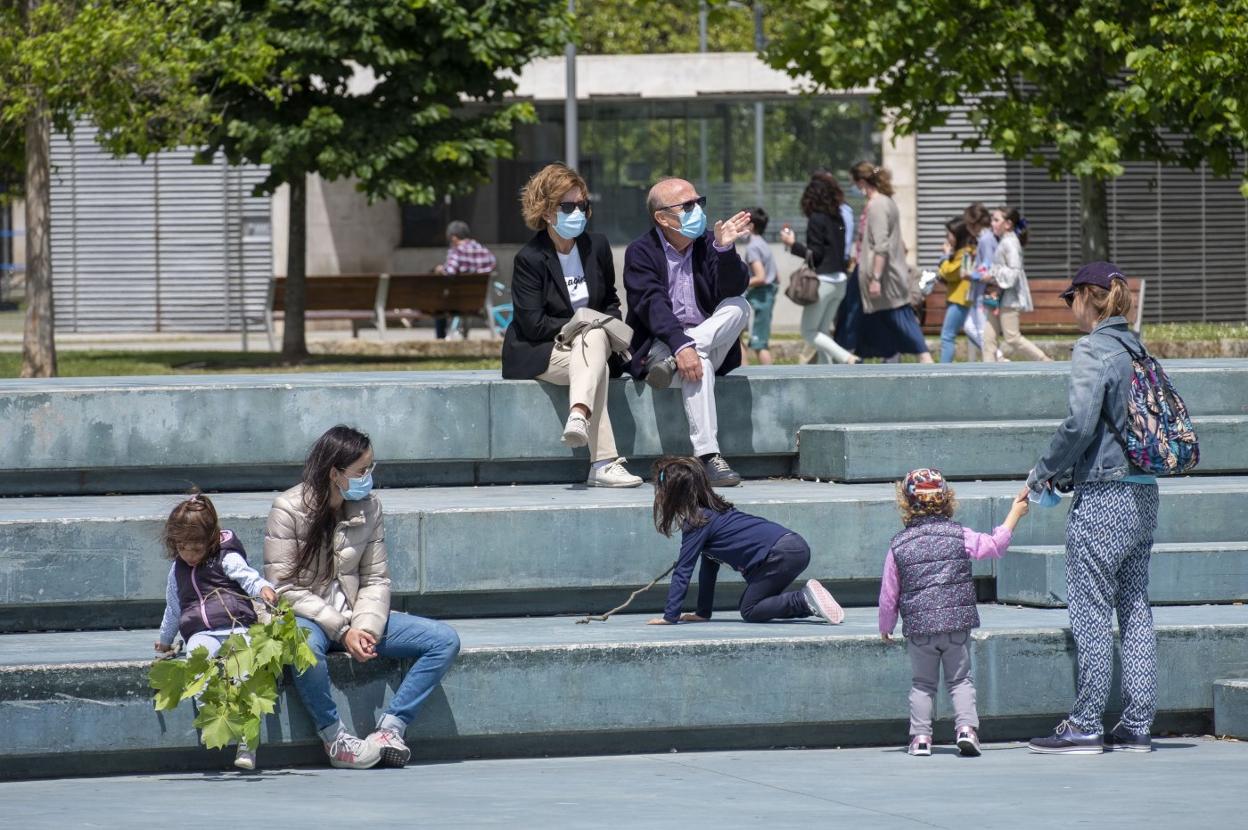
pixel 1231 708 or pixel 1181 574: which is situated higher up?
pixel 1181 574

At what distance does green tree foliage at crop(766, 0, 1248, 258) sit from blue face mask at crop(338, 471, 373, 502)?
14237 mm

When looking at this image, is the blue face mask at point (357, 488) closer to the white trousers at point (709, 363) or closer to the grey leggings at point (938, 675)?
the grey leggings at point (938, 675)

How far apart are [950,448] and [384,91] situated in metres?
12.7

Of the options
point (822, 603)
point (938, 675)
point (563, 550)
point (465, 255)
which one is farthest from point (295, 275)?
point (938, 675)

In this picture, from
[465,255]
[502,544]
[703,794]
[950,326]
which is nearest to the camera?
[703,794]

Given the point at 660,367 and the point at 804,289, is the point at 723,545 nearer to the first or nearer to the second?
the point at 660,367

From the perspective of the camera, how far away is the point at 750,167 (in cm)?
2962

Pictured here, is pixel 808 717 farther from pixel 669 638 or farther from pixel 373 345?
pixel 373 345

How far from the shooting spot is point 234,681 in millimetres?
6480

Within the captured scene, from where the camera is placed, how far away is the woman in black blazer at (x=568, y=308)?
8.69 meters

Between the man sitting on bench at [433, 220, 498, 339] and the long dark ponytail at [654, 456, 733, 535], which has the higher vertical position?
the man sitting on bench at [433, 220, 498, 339]

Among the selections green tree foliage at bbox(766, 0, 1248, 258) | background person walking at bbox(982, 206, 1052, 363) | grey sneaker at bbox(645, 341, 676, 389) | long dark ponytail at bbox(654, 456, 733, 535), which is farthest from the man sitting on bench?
long dark ponytail at bbox(654, 456, 733, 535)

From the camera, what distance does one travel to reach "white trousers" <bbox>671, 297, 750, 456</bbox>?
8.78 meters

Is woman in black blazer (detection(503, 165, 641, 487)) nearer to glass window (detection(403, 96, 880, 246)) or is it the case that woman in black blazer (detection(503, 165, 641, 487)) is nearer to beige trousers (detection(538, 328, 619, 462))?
beige trousers (detection(538, 328, 619, 462))
